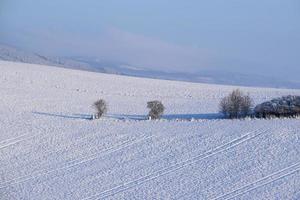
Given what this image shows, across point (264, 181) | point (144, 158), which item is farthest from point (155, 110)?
point (264, 181)

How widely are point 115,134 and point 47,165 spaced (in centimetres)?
407

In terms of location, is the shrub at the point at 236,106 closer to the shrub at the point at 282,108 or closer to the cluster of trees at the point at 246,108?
the cluster of trees at the point at 246,108

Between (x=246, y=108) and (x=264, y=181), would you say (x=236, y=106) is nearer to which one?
(x=246, y=108)

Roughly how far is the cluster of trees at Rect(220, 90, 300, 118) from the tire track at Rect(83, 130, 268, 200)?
259 inches

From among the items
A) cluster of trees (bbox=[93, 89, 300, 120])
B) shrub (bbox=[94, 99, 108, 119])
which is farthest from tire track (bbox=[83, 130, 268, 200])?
shrub (bbox=[94, 99, 108, 119])

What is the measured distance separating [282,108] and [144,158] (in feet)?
33.4

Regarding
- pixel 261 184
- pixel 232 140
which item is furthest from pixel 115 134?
pixel 261 184

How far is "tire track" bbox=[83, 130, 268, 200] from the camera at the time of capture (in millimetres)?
16375

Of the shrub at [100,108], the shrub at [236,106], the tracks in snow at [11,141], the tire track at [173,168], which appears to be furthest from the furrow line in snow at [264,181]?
the shrub at [100,108]

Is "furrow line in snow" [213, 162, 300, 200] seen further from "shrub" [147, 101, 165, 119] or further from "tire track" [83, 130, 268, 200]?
"shrub" [147, 101, 165, 119]

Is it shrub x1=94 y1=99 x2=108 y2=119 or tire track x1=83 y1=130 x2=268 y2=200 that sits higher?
shrub x1=94 y1=99 x2=108 y2=119

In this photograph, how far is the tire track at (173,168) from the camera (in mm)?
→ 16375

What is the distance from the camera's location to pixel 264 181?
16.5 meters

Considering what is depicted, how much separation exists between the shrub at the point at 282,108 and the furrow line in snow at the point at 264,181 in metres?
10.1
